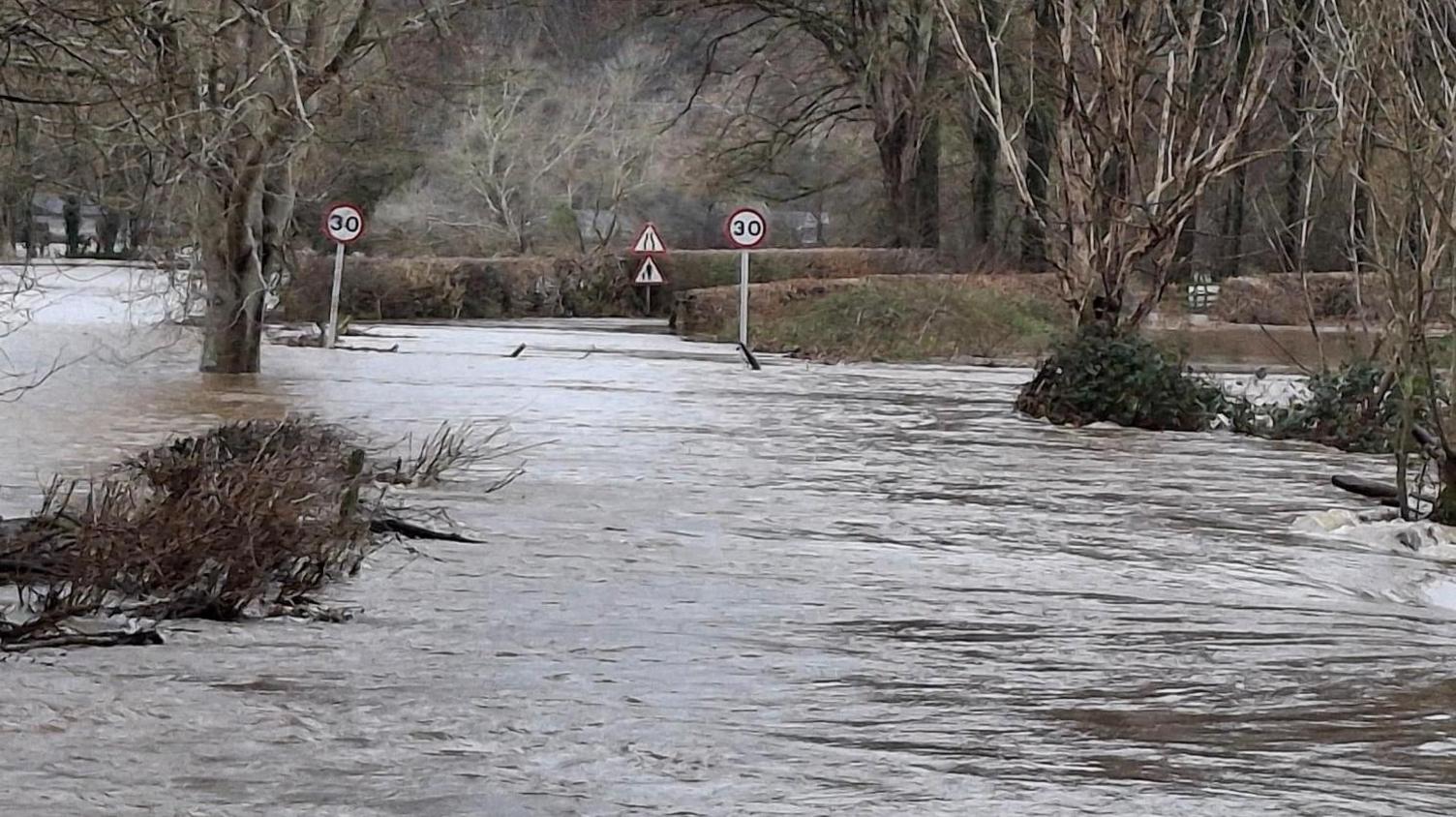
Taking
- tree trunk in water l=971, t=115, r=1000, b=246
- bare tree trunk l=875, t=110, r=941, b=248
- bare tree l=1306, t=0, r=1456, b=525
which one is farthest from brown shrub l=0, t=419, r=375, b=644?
tree trunk in water l=971, t=115, r=1000, b=246

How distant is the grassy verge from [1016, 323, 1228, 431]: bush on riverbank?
39.5ft

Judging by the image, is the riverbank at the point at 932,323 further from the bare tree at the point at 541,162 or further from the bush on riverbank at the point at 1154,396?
the bare tree at the point at 541,162

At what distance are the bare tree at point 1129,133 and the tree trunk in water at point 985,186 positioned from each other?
23.5 m

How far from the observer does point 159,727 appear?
7086mm

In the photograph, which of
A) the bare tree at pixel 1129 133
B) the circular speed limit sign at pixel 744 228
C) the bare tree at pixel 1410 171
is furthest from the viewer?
the circular speed limit sign at pixel 744 228

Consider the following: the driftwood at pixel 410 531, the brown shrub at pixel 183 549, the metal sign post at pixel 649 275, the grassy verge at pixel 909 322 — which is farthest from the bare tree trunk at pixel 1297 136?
the metal sign post at pixel 649 275

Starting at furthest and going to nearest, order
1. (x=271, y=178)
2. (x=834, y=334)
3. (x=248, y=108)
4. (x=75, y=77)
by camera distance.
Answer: (x=834, y=334), (x=271, y=178), (x=248, y=108), (x=75, y=77)

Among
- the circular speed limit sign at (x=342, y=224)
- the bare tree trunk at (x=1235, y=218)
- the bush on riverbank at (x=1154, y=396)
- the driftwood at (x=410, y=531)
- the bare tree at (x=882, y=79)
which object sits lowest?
the driftwood at (x=410, y=531)

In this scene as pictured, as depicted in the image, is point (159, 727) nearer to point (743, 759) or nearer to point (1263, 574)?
point (743, 759)

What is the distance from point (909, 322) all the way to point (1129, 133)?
→ 1378 centimetres

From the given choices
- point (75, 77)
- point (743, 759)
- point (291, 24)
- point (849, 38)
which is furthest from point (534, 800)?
point (849, 38)

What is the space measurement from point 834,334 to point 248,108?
53.3 feet

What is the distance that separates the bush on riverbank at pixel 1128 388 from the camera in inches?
856

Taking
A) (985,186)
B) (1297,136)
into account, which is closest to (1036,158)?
(985,186)
